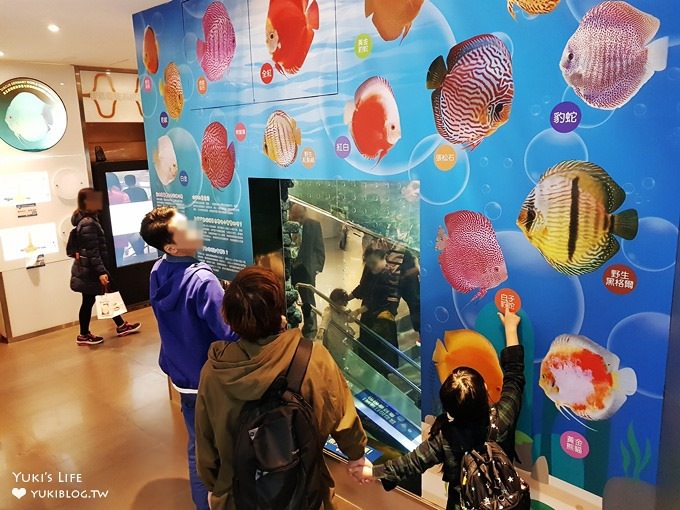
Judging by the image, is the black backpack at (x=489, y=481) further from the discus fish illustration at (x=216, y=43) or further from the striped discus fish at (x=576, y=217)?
the discus fish illustration at (x=216, y=43)

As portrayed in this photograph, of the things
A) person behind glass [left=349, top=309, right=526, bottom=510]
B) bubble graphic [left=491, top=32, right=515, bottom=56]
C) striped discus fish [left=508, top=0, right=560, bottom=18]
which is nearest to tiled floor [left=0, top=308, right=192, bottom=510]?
person behind glass [left=349, top=309, right=526, bottom=510]

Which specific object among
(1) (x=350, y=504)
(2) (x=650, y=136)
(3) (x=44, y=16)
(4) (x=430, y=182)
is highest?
(3) (x=44, y=16)

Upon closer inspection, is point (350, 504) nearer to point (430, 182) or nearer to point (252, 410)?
point (252, 410)

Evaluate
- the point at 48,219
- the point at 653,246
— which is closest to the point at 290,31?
the point at 653,246

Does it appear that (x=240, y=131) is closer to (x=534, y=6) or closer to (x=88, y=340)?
(x=534, y=6)

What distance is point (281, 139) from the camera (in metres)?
2.48

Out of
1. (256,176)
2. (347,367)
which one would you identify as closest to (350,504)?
(347,367)

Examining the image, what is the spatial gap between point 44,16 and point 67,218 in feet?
8.03

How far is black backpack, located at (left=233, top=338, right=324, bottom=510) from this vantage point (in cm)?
139

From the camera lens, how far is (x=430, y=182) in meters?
1.96

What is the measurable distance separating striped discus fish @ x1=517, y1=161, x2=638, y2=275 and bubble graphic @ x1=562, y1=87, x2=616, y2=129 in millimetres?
113

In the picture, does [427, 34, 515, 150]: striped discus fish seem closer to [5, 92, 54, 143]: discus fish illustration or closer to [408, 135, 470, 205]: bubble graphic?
[408, 135, 470, 205]: bubble graphic

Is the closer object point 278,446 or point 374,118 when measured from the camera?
point 278,446

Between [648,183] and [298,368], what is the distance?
1077 millimetres
